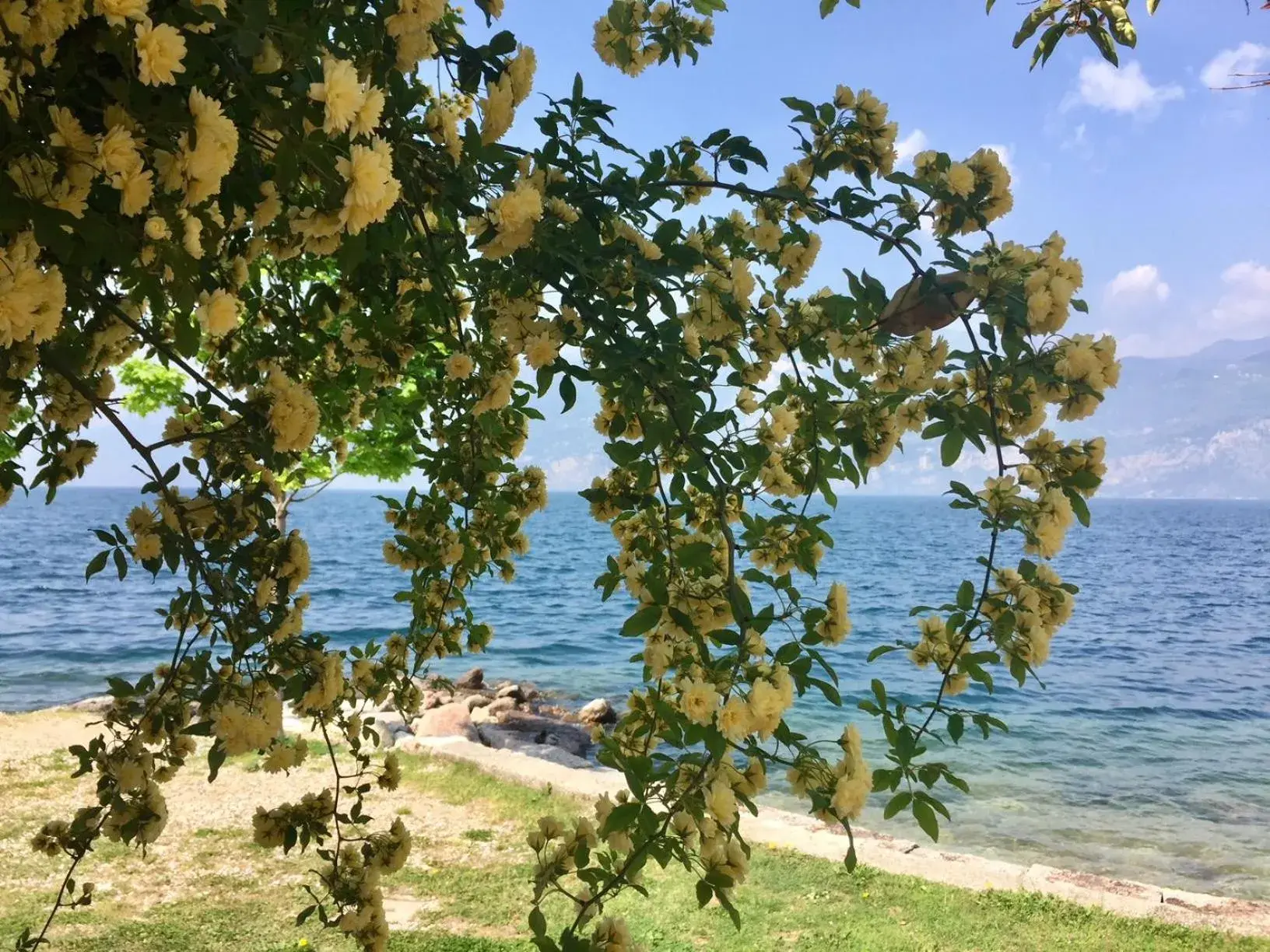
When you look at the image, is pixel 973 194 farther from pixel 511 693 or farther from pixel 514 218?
pixel 511 693

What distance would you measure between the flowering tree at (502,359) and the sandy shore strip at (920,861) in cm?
274

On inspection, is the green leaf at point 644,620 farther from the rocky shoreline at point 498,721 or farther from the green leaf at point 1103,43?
the rocky shoreline at point 498,721

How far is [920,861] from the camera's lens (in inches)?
222

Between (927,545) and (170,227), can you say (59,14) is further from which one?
(927,545)

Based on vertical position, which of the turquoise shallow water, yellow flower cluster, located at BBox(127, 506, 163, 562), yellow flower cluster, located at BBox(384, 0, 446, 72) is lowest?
the turquoise shallow water

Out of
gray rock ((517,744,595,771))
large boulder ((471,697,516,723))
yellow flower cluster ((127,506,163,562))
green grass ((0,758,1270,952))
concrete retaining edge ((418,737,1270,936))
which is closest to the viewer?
yellow flower cluster ((127,506,163,562))

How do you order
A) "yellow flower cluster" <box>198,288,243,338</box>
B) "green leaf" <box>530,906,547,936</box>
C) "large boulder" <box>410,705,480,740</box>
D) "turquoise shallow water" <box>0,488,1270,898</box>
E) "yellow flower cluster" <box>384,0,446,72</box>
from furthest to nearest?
"large boulder" <box>410,705,480,740</box> → "turquoise shallow water" <box>0,488,1270,898</box> → "green leaf" <box>530,906,547,936</box> → "yellow flower cluster" <box>384,0,446,72</box> → "yellow flower cluster" <box>198,288,243,338</box>

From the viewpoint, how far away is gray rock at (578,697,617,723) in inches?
456

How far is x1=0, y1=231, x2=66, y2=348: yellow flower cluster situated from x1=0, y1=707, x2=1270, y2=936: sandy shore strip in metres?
3.73

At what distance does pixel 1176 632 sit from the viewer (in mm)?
24250

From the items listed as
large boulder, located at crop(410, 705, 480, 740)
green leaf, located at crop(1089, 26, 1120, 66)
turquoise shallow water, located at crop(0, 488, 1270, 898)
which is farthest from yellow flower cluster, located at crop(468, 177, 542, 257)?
large boulder, located at crop(410, 705, 480, 740)

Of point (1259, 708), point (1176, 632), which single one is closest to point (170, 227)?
point (1259, 708)

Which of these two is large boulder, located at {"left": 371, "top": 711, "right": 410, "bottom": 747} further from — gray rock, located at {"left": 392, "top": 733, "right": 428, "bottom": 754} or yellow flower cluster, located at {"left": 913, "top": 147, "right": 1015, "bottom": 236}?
yellow flower cluster, located at {"left": 913, "top": 147, "right": 1015, "bottom": 236}

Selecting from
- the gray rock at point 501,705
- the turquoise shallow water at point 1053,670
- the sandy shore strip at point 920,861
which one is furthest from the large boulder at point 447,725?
the turquoise shallow water at point 1053,670
